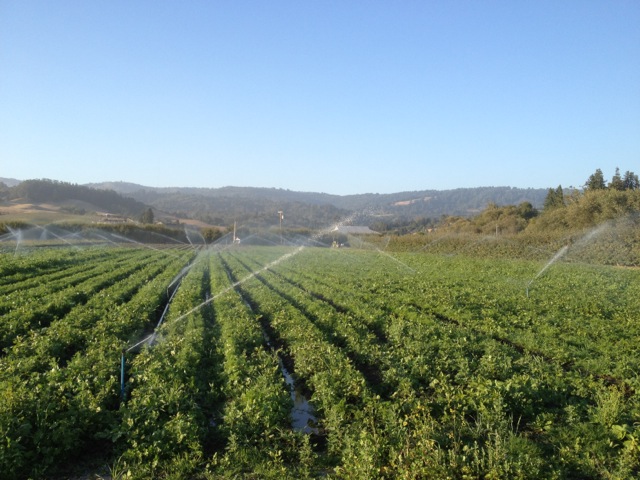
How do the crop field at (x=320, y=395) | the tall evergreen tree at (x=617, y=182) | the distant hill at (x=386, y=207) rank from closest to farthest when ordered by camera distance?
the crop field at (x=320, y=395)
the tall evergreen tree at (x=617, y=182)
the distant hill at (x=386, y=207)

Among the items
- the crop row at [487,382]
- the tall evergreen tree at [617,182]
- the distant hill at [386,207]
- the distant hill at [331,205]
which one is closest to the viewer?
the crop row at [487,382]

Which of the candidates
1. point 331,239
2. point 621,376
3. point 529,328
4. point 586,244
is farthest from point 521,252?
point 331,239

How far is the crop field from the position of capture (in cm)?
554

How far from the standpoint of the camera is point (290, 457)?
5.93m

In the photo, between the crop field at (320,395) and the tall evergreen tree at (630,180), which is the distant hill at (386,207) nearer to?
the tall evergreen tree at (630,180)

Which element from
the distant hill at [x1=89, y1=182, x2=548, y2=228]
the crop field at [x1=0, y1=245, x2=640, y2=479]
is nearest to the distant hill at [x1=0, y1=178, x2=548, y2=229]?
the distant hill at [x1=89, y1=182, x2=548, y2=228]

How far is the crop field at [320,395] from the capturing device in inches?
218

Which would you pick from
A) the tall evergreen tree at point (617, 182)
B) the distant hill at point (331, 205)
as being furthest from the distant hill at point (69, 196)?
the tall evergreen tree at point (617, 182)

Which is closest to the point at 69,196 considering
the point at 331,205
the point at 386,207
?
the point at 331,205

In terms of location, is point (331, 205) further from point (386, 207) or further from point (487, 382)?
point (487, 382)

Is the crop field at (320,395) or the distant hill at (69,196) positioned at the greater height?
the distant hill at (69,196)

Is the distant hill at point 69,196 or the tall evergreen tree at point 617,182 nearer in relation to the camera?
the tall evergreen tree at point 617,182

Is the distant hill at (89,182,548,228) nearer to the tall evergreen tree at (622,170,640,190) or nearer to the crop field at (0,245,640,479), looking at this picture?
the tall evergreen tree at (622,170,640,190)

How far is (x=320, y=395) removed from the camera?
7.63 m
